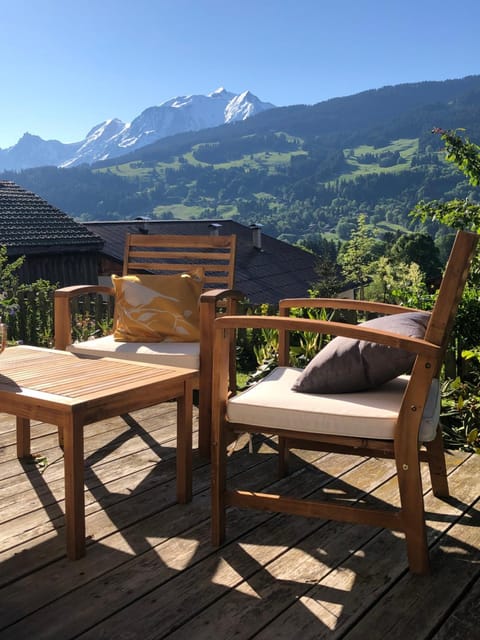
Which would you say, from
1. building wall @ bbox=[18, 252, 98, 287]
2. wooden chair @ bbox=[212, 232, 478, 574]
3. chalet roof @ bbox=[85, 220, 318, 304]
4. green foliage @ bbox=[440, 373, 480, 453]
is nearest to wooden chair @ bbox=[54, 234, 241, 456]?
wooden chair @ bbox=[212, 232, 478, 574]

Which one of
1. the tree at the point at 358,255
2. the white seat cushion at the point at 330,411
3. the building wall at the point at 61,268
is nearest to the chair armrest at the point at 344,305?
the white seat cushion at the point at 330,411

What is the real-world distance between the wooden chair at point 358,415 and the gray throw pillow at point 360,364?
4 centimetres

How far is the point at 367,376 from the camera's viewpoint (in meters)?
2.10

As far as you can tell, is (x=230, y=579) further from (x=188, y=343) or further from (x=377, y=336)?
(x=188, y=343)

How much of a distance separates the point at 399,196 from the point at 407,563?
4327 inches

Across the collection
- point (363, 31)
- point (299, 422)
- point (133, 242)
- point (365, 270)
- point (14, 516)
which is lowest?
point (365, 270)

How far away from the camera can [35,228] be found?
19.6 meters

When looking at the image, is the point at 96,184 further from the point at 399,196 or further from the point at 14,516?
the point at 14,516

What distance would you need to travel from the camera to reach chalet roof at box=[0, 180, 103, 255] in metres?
18.2

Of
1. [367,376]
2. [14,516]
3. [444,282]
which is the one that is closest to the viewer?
[444,282]

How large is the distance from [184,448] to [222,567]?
57 cm

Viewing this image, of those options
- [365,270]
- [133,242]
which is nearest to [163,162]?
[365,270]

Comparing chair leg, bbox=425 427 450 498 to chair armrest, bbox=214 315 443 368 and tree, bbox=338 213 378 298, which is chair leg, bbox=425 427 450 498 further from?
tree, bbox=338 213 378 298

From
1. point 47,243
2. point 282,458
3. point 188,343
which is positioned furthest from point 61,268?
point 282,458
